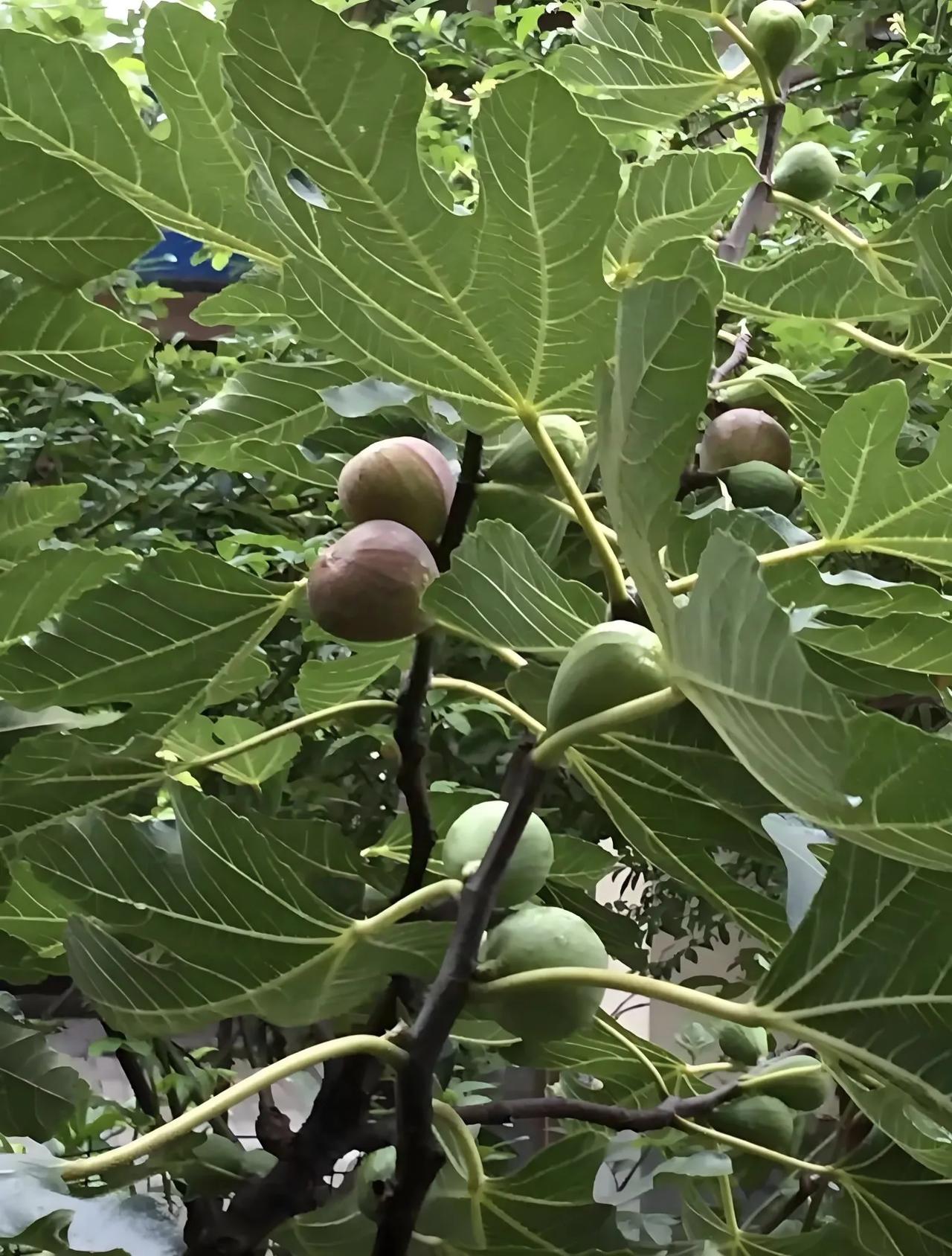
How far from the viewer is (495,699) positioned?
0.44m

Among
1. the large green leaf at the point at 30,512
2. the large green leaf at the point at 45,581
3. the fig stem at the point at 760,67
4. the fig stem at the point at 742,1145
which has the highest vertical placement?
the fig stem at the point at 760,67

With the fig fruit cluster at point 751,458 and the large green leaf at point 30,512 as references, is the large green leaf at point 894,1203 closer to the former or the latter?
the fig fruit cluster at point 751,458

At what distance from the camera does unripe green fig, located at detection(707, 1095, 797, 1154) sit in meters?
0.51

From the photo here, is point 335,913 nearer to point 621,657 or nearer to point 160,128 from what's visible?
point 621,657

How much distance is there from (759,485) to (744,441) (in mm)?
32

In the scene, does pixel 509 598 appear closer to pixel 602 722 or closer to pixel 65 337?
pixel 602 722

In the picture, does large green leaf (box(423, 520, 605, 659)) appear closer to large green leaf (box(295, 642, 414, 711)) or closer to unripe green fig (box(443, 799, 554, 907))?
unripe green fig (box(443, 799, 554, 907))

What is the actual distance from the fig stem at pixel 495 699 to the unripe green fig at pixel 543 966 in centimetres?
6

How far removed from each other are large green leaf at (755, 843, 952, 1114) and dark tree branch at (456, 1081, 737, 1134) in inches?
5.1

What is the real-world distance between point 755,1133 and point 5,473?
0.87m

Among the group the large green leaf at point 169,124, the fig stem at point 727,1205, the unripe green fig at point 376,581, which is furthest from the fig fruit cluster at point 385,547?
the fig stem at point 727,1205

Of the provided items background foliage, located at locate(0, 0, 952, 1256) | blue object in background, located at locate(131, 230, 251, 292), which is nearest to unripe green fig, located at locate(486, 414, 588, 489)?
background foliage, located at locate(0, 0, 952, 1256)

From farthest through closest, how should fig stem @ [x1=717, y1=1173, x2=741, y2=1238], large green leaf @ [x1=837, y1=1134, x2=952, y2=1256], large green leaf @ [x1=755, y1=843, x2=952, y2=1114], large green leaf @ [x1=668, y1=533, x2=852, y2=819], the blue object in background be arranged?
1. the blue object in background
2. fig stem @ [x1=717, y1=1173, x2=741, y2=1238]
3. large green leaf @ [x1=837, y1=1134, x2=952, y2=1256]
4. large green leaf @ [x1=755, y1=843, x2=952, y2=1114]
5. large green leaf @ [x1=668, y1=533, x2=852, y2=819]

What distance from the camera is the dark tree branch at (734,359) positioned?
23.3 inches
